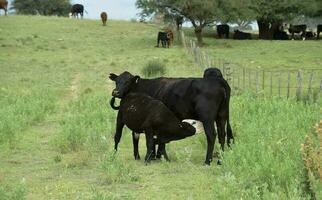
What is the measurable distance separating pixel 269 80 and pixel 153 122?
658 inches

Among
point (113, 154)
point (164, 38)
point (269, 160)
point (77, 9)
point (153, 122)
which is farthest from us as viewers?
point (77, 9)

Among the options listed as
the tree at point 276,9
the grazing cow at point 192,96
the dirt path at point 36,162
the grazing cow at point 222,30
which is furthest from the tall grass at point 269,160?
the grazing cow at point 222,30

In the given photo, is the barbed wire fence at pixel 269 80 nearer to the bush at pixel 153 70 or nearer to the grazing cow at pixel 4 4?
the bush at pixel 153 70

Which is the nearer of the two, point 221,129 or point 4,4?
point 221,129

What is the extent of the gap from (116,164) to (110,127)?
396 centimetres

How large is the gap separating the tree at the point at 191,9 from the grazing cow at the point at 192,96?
110ft

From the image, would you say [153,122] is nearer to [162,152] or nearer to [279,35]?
[162,152]

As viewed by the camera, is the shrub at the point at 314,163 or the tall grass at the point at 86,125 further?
the tall grass at the point at 86,125

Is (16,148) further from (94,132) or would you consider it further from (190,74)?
(190,74)

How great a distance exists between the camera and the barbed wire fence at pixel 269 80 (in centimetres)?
1995

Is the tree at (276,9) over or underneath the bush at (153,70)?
over

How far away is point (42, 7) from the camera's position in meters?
92.6

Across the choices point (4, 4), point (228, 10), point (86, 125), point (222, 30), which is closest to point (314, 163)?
point (86, 125)

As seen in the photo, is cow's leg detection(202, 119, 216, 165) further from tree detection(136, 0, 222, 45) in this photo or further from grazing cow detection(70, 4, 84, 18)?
grazing cow detection(70, 4, 84, 18)
